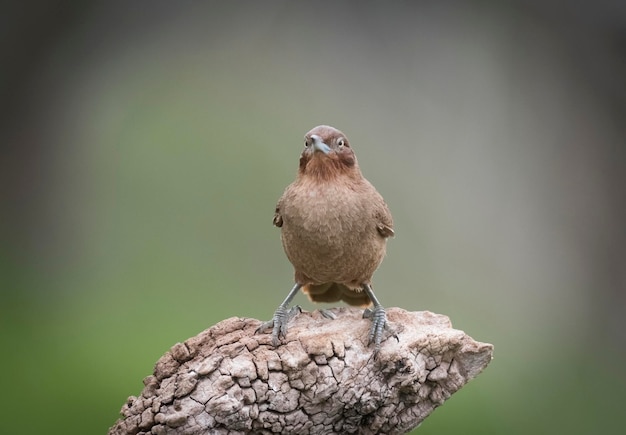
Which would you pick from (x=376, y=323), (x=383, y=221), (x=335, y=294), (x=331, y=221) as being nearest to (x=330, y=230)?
(x=331, y=221)

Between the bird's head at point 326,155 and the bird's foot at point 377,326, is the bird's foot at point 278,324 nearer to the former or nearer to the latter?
the bird's foot at point 377,326

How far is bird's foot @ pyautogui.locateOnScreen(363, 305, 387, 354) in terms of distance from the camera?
3746 millimetres

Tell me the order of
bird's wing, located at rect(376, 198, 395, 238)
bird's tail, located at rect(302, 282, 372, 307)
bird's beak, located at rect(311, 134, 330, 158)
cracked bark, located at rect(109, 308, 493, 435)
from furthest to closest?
1. bird's tail, located at rect(302, 282, 372, 307)
2. bird's wing, located at rect(376, 198, 395, 238)
3. bird's beak, located at rect(311, 134, 330, 158)
4. cracked bark, located at rect(109, 308, 493, 435)

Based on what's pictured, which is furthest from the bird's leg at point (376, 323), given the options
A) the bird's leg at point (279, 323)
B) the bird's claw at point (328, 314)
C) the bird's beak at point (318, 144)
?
the bird's beak at point (318, 144)

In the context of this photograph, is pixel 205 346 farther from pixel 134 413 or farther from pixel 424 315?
pixel 424 315

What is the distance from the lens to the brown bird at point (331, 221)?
3791 millimetres

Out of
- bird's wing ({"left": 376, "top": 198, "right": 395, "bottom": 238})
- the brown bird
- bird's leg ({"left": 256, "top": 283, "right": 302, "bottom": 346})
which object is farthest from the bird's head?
bird's leg ({"left": 256, "top": 283, "right": 302, "bottom": 346})

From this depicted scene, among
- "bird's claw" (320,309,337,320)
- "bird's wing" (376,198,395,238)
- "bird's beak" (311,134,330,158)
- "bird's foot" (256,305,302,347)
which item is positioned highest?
"bird's beak" (311,134,330,158)

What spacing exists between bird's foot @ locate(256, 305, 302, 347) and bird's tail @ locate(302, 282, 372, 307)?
0.36 metres

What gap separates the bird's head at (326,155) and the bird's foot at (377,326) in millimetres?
730

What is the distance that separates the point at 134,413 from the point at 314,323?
3.36ft

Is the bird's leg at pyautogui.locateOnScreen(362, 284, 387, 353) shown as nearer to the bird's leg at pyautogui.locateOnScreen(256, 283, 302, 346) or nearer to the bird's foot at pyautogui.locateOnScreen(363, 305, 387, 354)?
the bird's foot at pyautogui.locateOnScreen(363, 305, 387, 354)

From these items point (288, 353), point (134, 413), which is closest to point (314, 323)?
point (288, 353)

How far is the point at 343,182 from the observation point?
388cm
